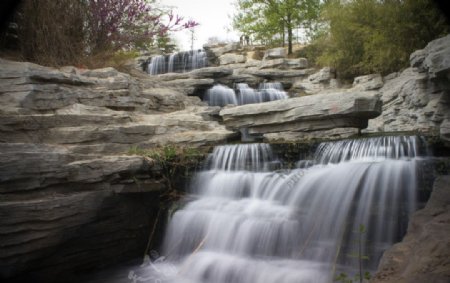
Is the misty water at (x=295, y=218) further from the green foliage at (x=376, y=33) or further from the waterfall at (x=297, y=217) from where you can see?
the green foliage at (x=376, y=33)

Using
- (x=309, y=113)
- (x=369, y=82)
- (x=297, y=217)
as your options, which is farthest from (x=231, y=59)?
(x=297, y=217)

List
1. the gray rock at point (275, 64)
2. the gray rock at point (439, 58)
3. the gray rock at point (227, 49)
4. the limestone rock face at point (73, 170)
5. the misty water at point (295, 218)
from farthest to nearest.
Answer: the gray rock at point (227, 49) < the gray rock at point (275, 64) < the gray rock at point (439, 58) < the limestone rock face at point (73, 170) < the misty water at point (295, 218)

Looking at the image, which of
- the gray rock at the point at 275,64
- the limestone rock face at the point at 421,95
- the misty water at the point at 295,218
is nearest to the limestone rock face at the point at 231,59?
the gray rock at the point at 275,64

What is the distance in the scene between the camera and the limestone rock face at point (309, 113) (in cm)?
813

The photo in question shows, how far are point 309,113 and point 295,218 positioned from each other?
3.89 meters

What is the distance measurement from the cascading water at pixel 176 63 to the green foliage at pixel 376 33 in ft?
21.3

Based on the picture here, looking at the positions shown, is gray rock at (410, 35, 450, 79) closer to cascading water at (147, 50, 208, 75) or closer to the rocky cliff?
the rocky cliff

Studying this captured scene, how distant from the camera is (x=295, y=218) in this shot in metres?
5.42

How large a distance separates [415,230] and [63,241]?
4.94 m

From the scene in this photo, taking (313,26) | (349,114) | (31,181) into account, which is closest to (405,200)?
(349,114)

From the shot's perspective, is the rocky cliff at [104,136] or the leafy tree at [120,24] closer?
the rocky cliff at [104,136]

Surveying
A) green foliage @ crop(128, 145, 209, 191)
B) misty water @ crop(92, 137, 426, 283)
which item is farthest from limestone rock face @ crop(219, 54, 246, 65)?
misty water @ crop(92, 137, 426, 283)

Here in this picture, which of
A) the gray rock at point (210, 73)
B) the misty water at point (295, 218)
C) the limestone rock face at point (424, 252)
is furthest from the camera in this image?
the gray rock at point (210, 73)

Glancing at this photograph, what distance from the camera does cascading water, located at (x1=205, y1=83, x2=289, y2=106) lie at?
41.4ft
